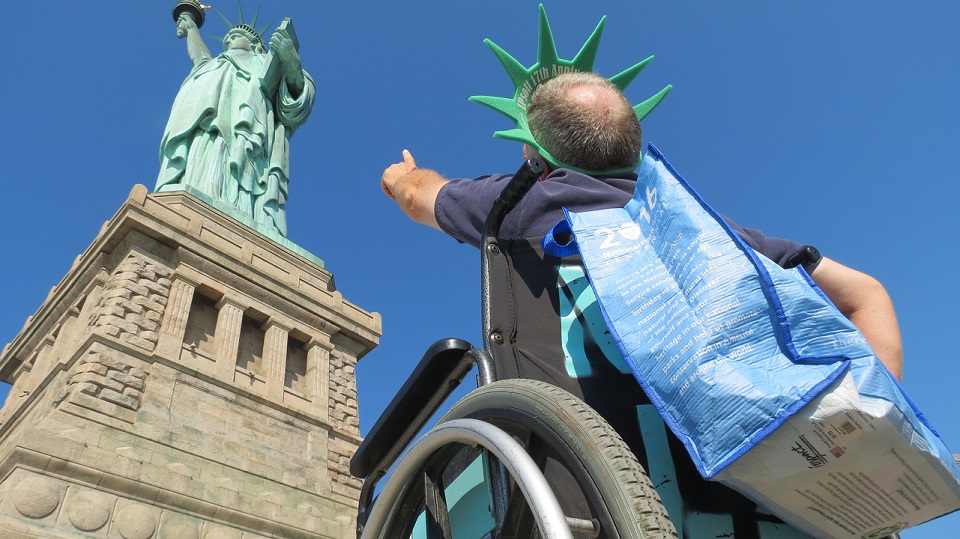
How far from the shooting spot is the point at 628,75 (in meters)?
2.50

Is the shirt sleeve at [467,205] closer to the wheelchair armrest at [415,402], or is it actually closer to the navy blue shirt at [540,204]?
the navy blue shirt at [540,204]

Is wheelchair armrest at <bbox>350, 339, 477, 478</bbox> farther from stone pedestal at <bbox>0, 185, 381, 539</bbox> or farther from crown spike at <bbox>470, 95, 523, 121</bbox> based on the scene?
stone pedestal at <bbox>0, 185, 381, 539</bbox>

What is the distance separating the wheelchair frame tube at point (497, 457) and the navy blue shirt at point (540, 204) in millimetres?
643

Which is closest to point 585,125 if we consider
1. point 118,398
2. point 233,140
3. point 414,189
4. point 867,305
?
point 414,189

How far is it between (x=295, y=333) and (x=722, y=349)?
32.0 feet

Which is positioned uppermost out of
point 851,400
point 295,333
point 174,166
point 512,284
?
point 174,166

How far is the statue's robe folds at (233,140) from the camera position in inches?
470

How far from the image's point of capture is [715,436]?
44.5 inches

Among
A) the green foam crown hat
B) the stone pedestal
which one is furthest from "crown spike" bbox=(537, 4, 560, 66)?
the stone pedestal

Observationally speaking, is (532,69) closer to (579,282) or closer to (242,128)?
(579,282)

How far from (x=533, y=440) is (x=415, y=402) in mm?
591

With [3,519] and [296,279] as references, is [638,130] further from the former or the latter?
[296,279]

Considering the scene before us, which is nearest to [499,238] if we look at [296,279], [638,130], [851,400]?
[638,130]

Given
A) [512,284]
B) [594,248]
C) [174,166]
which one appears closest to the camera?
[594,248]
